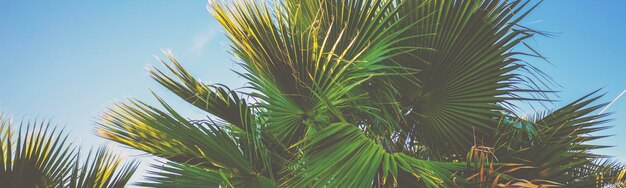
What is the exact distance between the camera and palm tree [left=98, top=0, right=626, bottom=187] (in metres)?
2.83

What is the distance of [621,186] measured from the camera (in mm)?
4207

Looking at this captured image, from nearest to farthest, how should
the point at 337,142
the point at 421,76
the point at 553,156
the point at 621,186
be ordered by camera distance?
the point at 337,142, the point at 553,156, the point at 421,76, the point at 621,186

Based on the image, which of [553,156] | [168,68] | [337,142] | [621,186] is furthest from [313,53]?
[621,186]

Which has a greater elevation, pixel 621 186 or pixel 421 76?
pixel 421 76

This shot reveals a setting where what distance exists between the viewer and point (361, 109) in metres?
3.04

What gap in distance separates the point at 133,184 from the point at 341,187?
121 cm

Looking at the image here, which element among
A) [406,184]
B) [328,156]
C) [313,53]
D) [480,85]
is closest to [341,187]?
[328,156]

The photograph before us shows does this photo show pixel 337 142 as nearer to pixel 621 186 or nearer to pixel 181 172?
pixel 181 172

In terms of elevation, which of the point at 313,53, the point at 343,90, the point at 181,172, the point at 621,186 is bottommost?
the point at 621,186

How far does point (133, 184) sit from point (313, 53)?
4.15ft

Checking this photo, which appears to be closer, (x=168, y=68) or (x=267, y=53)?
(x=267, y=53)

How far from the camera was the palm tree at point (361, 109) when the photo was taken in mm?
2830

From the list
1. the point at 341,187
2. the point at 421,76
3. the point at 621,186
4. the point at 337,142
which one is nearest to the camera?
the point at 341,187

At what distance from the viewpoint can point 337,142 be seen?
280cm
